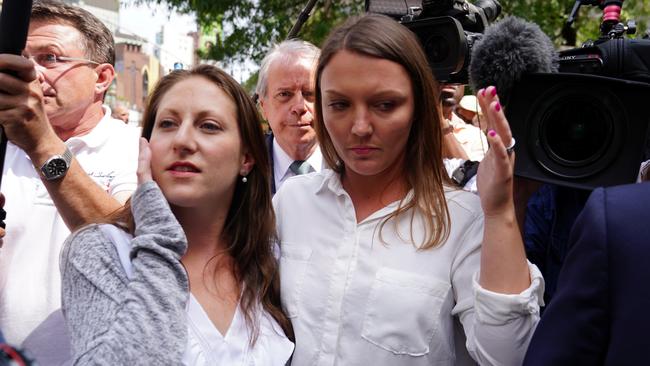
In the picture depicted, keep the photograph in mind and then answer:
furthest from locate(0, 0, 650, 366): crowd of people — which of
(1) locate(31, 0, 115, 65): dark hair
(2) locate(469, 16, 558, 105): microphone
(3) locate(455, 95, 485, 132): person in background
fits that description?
(3) locate(455, 95, 485, 132): person in background

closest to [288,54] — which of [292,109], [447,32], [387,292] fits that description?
[292,109]

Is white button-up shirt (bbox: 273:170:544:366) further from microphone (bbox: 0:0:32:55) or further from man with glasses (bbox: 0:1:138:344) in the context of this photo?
microphone (bbox: 0:0:32:55)

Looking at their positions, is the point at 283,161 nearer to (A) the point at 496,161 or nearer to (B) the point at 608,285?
(A) the point at 496,161

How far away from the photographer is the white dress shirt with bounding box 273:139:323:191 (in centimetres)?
320

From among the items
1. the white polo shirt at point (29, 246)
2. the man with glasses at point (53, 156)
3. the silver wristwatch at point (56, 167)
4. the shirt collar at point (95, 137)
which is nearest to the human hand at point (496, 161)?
the man with glasses at point (53, 156)

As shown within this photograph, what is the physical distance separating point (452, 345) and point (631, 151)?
0.64 m

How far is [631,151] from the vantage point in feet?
4.98

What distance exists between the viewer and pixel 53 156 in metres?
1.95

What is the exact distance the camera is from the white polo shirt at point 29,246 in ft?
6.93

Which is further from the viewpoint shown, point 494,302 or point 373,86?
point 373,86

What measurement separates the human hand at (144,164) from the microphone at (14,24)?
1.52 ft

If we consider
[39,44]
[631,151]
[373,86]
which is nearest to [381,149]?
[373,86]

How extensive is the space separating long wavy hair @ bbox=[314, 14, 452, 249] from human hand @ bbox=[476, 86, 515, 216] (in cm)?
24

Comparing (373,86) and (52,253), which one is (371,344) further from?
(52,253)
